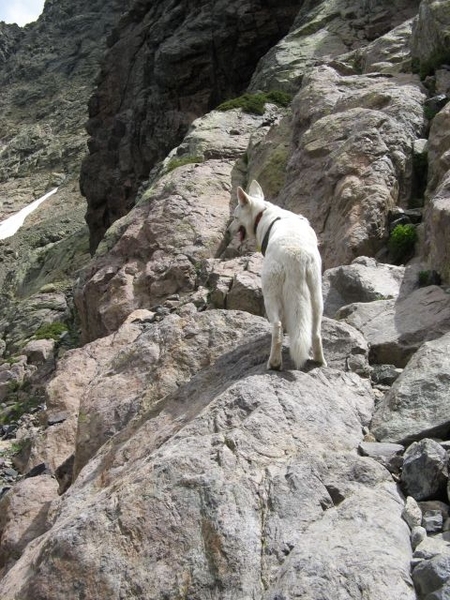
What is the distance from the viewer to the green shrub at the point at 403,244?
12938mm

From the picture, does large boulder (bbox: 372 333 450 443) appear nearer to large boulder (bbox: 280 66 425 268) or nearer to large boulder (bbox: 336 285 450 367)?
large boulder (bbox: 336 285 450 367)

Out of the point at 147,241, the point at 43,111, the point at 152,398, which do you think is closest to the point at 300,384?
the point at 152,398

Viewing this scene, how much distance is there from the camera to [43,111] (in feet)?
360

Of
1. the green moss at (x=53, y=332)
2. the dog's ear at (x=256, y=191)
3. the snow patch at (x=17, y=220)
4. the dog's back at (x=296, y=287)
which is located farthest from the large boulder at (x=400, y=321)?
the snow patch at (x=17, y=220)

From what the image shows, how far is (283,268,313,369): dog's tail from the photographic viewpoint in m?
7.53

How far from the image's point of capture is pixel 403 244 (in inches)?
511

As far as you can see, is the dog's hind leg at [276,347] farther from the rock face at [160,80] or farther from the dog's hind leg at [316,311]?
the rock face at [160,80]

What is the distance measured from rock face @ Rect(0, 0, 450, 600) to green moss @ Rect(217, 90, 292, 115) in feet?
0.45

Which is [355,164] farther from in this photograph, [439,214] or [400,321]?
[400,321]

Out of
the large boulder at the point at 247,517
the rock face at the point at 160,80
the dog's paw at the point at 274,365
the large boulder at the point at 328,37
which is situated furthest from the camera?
the rock face at the point at 160,80

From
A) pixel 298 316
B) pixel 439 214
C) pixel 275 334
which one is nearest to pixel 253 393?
pixel 275 334

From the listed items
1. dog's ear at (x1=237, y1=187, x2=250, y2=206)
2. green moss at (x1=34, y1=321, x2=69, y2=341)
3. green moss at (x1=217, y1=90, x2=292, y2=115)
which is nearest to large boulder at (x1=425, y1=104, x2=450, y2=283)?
dog's ear at (x1=237, y1=187, x2=250, y2=206)

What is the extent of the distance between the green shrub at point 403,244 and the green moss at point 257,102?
50.9ft

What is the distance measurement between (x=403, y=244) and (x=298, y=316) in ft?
20.1
